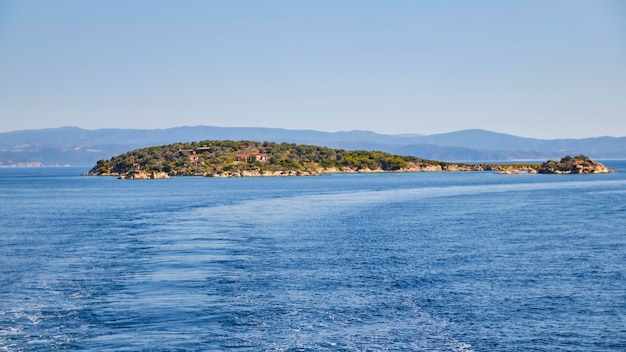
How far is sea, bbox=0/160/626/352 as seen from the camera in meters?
29.7

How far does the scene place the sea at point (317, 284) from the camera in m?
29.7

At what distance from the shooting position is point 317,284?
39.9 metres

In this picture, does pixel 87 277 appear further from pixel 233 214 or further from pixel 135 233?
pixel 233 214

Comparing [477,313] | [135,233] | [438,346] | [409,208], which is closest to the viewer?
[438,346]

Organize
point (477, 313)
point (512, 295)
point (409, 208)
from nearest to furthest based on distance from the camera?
point (477, 313) → point (512, 295) → point (409, 208)

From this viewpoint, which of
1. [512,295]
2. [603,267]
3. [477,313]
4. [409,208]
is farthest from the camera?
[409,208]

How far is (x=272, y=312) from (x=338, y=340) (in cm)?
569

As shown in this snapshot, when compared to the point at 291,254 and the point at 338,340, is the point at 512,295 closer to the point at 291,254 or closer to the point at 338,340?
the point at 338,340

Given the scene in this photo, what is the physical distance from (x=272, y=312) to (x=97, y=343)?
8.55 m

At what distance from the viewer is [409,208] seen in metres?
94.8

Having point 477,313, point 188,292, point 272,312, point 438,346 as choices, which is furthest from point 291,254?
point 438,346

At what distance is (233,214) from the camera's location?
87.4m

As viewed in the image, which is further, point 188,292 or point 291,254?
point 291,254

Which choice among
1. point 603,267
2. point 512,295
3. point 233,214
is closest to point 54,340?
point 512,295
